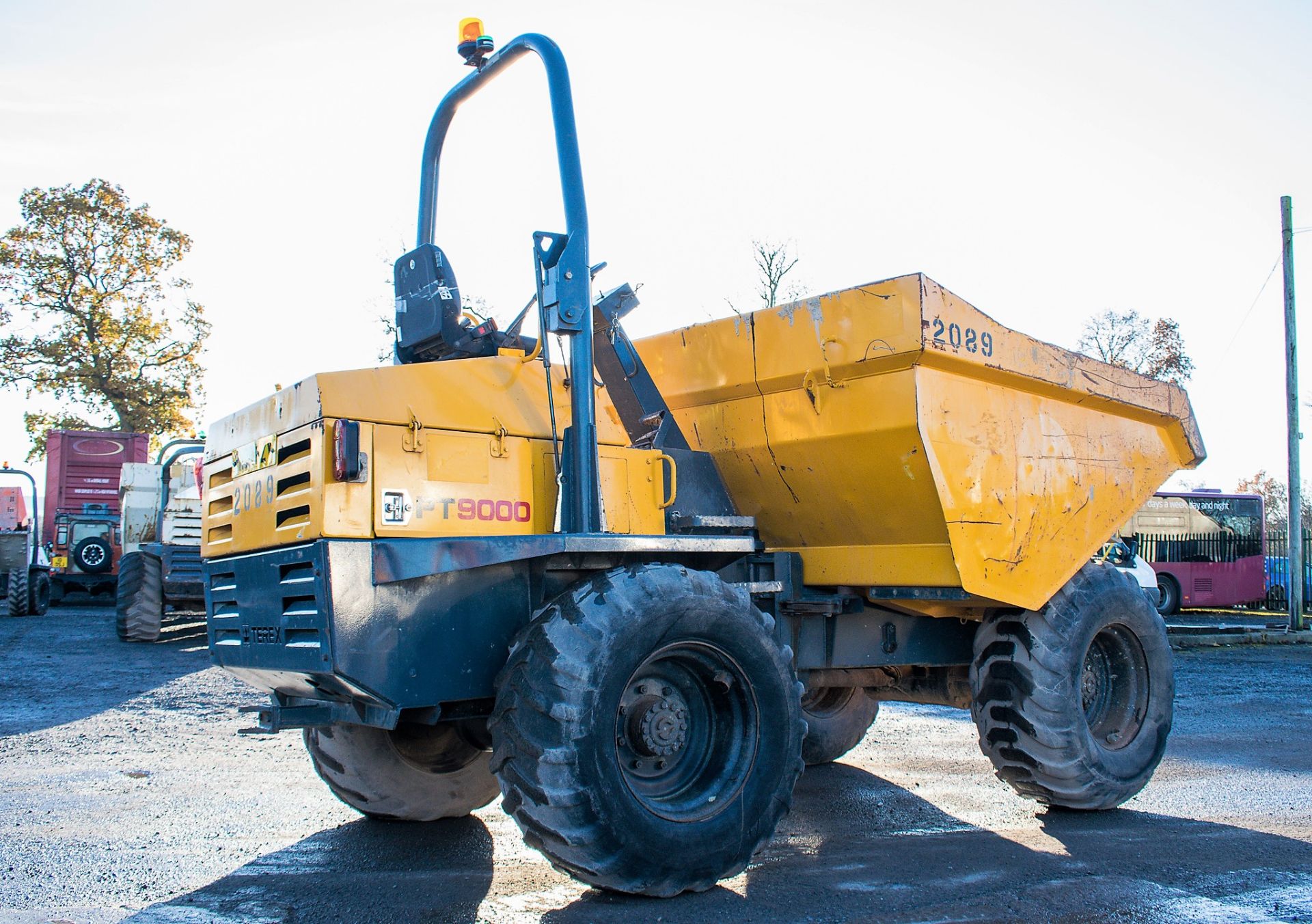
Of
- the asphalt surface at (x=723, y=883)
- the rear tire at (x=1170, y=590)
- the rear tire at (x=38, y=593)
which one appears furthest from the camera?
the rear tire at (x=1170, y=590)

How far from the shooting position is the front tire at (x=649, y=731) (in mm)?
3957

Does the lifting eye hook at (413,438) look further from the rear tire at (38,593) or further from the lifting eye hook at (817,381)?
the rear tire at (38,593)

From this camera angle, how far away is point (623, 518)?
4922 mm

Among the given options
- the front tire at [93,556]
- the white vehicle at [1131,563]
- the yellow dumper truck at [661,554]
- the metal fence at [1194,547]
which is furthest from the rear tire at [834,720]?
the front tire at [93,556]

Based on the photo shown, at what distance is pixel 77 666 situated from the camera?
12492mm

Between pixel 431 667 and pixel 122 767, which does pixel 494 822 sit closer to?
pixel 431 667

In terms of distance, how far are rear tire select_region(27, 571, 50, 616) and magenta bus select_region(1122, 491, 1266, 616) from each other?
23.4 metres

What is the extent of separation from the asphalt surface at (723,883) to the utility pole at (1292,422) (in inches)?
450

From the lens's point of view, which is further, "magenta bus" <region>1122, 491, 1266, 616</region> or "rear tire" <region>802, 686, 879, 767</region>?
"magenta bus" <region>1122, 491, 1266, 616</region>

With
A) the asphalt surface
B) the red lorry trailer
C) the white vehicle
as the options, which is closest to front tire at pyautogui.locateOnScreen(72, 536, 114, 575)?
the red lorry trailer

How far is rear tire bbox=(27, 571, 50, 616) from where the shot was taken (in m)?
20.2

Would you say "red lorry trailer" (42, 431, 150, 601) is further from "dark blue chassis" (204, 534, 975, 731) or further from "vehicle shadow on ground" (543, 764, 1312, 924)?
"vehicle shadow on ground" (543, 764, 1312, 924)

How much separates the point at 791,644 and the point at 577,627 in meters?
1.95

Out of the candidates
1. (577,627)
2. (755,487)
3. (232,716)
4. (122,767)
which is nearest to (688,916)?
(577,627)
